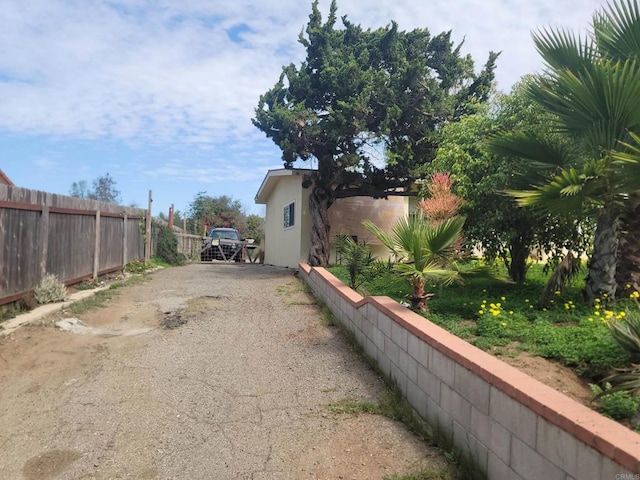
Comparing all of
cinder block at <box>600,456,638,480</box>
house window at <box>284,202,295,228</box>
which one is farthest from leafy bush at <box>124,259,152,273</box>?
cinder block at <box>600,456,638,480</box>

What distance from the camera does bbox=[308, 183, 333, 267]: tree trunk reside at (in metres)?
15.4

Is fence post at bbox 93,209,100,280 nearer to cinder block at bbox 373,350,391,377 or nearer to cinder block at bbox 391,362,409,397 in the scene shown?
cinder block at bbox 373,350,391,377

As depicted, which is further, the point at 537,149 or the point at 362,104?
the point at 362,104

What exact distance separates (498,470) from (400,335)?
6.32ft

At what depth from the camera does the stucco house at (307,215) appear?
16578 mm

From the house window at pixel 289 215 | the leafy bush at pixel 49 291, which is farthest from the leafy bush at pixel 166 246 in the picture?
the leafy bush at pixel 49 291

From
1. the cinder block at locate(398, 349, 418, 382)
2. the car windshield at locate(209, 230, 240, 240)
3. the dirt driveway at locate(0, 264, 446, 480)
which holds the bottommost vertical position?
the dirt driveway at locate(0, 264, 446, 480)

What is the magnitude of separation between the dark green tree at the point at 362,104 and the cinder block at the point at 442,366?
9085 millimetres

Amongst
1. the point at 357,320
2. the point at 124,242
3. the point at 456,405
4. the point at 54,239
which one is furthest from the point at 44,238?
the point at 456,405

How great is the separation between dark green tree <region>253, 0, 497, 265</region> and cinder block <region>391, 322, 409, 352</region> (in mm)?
8179

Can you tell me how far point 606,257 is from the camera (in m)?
5.53

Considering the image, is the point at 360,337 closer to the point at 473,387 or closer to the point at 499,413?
the point at 473,387

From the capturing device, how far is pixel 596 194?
5.33 m

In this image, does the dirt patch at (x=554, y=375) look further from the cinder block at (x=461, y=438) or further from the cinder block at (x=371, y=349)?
the cinder block at (x=371, y=349)
